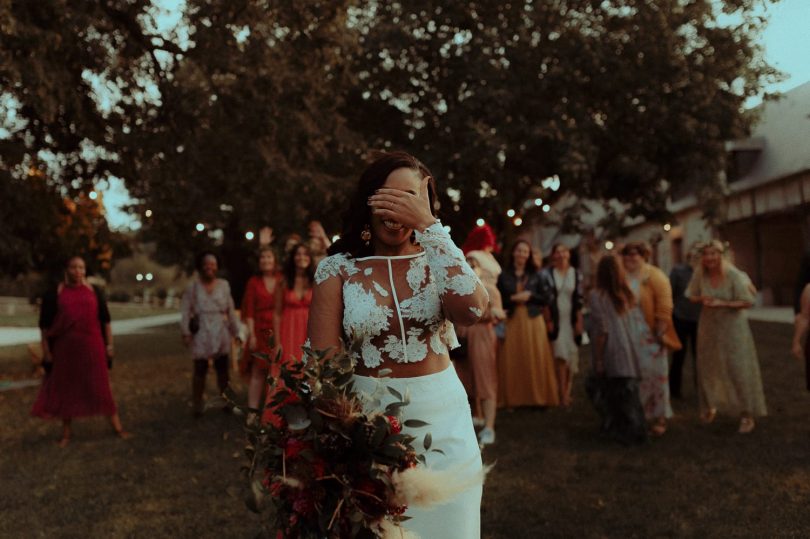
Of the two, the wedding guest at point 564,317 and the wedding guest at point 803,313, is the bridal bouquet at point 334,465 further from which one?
the wedding guest at point 564,317

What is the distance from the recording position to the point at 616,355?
328 inches

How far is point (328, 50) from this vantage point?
14828 millimetres

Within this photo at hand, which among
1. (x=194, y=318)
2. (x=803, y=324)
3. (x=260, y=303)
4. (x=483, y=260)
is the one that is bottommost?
(x=803, y=324)

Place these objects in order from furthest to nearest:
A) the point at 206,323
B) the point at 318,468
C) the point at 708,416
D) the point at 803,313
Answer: the point at 206,323
the point at 708,416
the point at 803,313
the point at 318,468

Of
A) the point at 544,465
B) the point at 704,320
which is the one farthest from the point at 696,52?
the point at 544,465

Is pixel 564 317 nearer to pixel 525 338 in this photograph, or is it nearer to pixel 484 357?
pixel 525 338

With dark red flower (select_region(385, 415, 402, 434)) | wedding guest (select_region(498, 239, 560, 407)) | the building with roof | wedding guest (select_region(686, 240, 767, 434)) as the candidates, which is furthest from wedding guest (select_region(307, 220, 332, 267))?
the building with roof

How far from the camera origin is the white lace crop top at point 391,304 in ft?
9.66

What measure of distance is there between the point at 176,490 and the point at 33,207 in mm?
8620

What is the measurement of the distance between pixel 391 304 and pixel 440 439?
498 millimetres

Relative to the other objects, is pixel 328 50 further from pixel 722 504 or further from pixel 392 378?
pixel 392 378

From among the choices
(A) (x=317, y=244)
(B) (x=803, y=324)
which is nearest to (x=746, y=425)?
(B) (x=803, y=324)

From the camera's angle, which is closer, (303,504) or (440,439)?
(303,504)

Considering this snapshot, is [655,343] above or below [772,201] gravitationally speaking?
below
